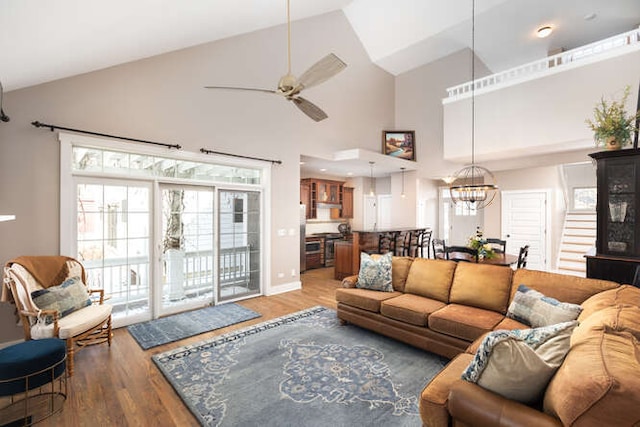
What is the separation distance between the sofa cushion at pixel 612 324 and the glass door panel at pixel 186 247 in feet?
14.7

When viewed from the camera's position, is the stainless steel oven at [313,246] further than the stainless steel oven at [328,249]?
No

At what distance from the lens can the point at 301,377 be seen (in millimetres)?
2646

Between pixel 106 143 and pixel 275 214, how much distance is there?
2.73 m

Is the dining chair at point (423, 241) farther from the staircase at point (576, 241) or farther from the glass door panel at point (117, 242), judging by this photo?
the glass door panel at point (117, 242)

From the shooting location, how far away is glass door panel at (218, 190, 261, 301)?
488 centimetres

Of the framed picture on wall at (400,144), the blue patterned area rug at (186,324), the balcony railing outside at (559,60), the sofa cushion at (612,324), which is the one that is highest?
the balcony railing outside at (559,60)

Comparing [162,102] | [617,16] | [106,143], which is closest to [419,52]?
[617,16]

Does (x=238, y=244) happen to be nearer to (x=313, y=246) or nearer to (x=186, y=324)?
(x=186, y=324)

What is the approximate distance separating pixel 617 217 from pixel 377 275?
2.69 m

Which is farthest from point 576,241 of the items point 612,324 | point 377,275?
point 612,324

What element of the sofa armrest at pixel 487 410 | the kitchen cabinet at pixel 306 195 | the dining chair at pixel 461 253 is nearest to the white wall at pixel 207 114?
the kitchen cabinet at pixel 306 195

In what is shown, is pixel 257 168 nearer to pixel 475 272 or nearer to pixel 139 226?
pixel 139 226

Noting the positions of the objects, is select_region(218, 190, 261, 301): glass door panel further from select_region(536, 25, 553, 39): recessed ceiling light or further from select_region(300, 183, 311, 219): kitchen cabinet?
select_region(536, 25, 553, 39): recessed ceiling light

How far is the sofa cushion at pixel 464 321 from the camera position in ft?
8.79
